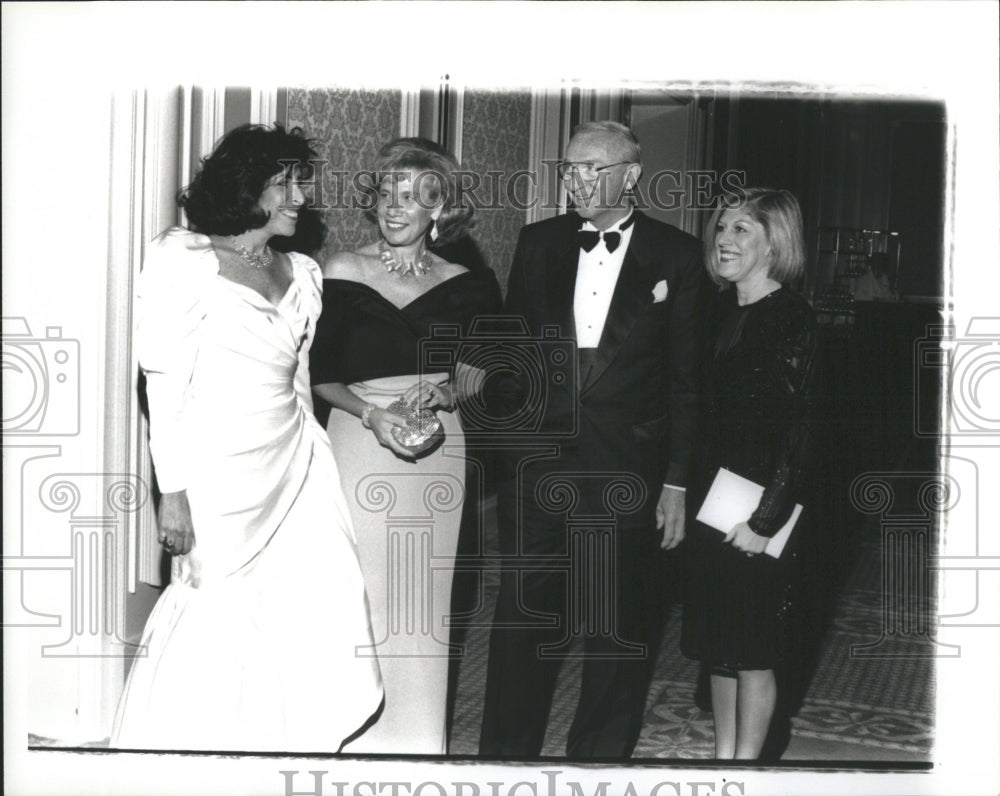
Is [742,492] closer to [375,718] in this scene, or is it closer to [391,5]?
[375,718]

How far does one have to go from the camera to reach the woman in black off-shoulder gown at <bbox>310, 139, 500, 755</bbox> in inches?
127

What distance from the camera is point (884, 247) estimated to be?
3275 mm

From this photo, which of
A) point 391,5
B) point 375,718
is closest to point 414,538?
point 375,718

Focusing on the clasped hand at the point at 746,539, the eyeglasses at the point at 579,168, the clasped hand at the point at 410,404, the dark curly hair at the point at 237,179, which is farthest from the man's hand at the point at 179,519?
the clasped hand at the point at 746,539

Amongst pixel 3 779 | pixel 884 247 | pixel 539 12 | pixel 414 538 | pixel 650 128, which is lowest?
pixel 3 779

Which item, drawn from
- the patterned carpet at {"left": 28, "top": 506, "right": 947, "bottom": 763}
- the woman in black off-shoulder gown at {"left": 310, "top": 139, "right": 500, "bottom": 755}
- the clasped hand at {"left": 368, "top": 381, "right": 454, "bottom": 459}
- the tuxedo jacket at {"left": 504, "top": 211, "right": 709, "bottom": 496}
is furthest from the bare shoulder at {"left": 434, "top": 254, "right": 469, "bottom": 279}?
the patterned carpet at {"left": 28, "top": 506, "right": 947, "bottom": 763}

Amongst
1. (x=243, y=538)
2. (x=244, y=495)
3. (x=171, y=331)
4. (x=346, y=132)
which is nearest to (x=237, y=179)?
(x=346, y=132)

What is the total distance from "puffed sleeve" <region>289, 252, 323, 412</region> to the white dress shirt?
2.17 ft

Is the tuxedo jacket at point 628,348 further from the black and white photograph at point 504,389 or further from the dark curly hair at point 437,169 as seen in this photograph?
the dark curly hair at point 437,169

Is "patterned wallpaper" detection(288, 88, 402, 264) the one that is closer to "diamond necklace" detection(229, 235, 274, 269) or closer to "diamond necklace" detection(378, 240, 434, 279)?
"diamond necklace" detection(378, 240, 434, 279)

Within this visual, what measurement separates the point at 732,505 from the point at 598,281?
0.67 meters

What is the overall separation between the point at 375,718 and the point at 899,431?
61.3 inches

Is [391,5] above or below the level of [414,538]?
above

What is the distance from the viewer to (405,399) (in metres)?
3.25
